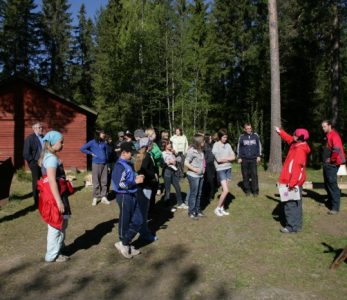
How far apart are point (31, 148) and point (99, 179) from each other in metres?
1.77

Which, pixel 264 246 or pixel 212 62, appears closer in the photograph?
pixel 264 246

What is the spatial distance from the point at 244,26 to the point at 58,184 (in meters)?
29.1

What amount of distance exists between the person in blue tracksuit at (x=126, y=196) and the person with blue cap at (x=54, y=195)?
0.77 m

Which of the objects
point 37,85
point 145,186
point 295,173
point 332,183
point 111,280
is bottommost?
point 111,280

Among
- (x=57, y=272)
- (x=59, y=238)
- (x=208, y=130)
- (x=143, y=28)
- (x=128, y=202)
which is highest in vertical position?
(x=143, y=28)

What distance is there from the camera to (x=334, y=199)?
879 centimetres

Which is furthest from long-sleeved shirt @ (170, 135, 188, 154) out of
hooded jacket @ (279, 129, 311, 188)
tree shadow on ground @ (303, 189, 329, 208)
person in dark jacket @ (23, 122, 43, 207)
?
hooded jacket @ (279, 129, 311, 188)

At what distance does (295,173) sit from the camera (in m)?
7.10

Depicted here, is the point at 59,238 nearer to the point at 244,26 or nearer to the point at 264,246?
the point at 264,246

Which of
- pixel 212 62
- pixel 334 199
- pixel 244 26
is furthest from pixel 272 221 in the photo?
pixel 244 26

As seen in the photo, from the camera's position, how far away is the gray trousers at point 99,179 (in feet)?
32.1

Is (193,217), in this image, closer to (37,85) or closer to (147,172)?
(147,172)

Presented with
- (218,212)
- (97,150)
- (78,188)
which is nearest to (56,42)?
(78,188)

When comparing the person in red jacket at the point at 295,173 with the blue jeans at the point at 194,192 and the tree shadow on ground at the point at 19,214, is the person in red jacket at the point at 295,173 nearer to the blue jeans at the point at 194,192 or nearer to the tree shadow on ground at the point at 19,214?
the blue jeans at the point at 194,192
